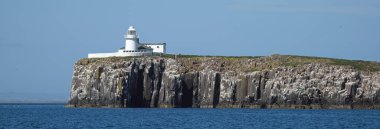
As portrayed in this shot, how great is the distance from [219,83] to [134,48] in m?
26.1

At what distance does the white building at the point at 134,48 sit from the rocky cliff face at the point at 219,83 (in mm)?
5605

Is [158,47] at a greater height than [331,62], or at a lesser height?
greater

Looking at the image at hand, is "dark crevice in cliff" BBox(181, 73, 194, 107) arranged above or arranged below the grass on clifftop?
below

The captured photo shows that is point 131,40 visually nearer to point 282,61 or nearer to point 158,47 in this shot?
point 158,47

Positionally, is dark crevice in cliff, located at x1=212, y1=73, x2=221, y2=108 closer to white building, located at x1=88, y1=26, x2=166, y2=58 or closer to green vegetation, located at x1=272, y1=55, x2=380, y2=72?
green vegetation, located at x1=272, y1=55, x2=380, y2=72

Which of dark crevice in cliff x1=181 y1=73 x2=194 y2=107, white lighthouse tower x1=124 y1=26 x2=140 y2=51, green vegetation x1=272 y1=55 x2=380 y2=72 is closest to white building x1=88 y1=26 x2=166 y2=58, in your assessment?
white lighthouse tower x1=124 y1=26 x2=140 y2=51

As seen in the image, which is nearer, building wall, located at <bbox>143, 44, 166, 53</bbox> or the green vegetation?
the green vegetation

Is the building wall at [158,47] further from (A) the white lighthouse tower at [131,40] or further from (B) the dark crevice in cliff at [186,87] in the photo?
(B) the dark crevice in cliff at [186,87]

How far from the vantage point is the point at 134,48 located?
166875 mm

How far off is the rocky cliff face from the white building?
18.4 ft

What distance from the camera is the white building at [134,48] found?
16125 cm

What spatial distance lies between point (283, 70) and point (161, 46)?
1374 inches

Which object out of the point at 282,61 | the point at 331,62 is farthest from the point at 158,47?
the point at 331,62

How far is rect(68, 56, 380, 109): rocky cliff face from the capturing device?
135625 millimetres
